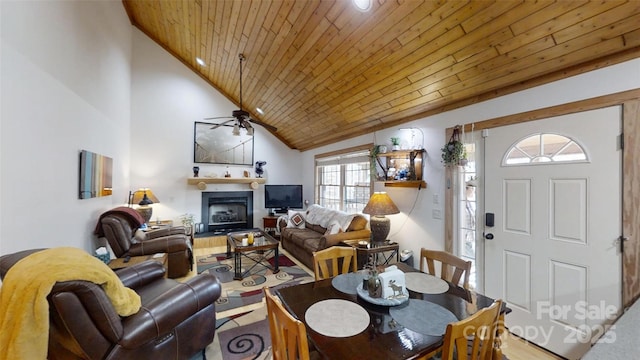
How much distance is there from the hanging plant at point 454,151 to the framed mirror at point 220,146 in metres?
4.56

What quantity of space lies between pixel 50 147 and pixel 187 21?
303 cm

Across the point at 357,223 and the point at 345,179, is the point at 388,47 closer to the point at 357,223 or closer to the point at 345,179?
the point at 357,223

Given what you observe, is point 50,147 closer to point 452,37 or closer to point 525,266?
point 452,37

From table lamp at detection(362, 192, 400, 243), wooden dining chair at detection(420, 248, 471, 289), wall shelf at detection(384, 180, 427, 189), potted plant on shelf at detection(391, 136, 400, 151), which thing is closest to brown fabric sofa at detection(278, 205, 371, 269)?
table lamp at detection(362, 192, 400, 243)

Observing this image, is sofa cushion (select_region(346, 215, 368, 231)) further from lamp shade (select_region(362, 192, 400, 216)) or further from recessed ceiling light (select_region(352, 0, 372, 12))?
recessed ceiling light (select_region(352, 0, 372, 12))

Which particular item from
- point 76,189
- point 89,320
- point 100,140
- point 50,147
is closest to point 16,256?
point 89,320

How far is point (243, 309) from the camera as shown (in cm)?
281

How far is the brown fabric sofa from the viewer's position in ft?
12.2

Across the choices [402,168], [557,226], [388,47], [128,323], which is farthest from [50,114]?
[557,226]

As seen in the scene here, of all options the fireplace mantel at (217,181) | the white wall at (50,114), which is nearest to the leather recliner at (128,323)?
the white wall at (50,114)

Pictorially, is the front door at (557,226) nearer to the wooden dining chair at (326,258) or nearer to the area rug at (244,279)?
the wooden dining chair at (326,258)

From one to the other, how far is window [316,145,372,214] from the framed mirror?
1.88 metres

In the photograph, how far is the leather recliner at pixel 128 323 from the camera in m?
1.26

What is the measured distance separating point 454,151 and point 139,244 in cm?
422
